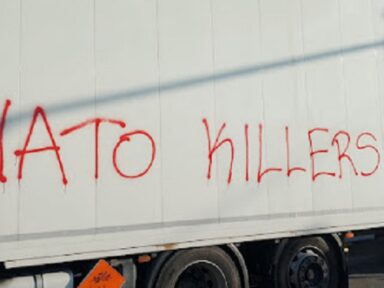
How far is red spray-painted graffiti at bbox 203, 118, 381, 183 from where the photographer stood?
4.83m

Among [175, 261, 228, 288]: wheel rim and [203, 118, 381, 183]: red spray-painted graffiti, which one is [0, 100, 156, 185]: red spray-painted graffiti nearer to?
[203, 118, 381, 183]: red spray-painted graffiti

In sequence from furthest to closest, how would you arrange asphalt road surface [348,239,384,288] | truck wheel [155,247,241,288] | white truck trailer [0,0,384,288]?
1. asphalt road surface [348,239,384,288]
2. truck wheel [155,247,241,288]
3. white truck trailer [0,0,384,288]

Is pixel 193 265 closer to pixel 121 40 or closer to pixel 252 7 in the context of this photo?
pixel 121 40

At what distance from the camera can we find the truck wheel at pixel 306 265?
211 inches

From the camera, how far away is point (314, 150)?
5.38 meters

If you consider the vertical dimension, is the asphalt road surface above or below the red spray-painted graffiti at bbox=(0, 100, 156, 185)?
below

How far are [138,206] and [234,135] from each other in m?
1.16

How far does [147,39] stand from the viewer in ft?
14.8

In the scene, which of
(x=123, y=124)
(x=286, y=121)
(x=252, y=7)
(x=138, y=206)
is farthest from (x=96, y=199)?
(x=252, y=7)

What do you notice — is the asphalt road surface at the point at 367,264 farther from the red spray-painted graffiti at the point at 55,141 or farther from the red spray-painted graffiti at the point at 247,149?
the red spray-painted graffiti at the point at 55,141

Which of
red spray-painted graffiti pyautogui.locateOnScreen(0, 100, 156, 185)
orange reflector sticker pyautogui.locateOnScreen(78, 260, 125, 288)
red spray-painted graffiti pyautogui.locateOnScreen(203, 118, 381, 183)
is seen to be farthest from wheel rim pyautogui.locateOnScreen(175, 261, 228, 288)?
red spray-painted graffiti pyautogui.locateOnScreen(0, 100, 156, 185)

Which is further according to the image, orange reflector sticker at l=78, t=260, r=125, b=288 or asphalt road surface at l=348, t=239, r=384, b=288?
asphalt road surface at l=348, t=239, r=384, b=288

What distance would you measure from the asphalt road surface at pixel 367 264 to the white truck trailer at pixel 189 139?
2.43ft

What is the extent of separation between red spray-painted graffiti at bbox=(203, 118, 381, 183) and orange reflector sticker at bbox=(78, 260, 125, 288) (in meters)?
1.19
